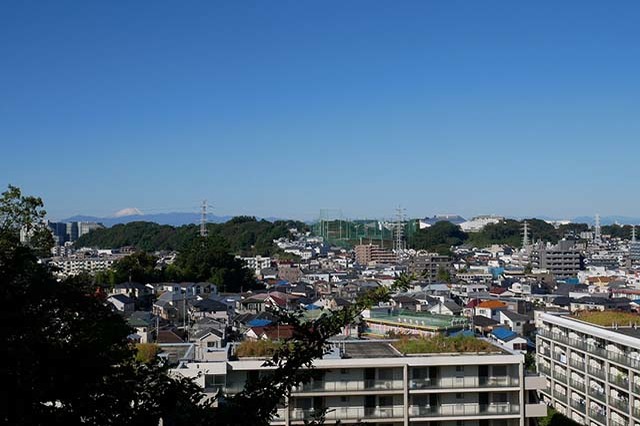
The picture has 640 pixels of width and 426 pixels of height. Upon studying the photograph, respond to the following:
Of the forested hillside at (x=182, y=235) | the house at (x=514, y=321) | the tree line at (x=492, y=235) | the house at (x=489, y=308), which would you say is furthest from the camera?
the tree line at (x=492, y=235)

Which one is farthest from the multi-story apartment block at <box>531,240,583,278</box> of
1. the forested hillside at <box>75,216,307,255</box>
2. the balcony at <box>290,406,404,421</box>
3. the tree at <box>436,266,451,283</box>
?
the balcony at <box>290,406,404,421</box>

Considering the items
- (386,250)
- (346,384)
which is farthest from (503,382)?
(386,250)

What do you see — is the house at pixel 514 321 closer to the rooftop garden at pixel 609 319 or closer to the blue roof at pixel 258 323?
the blue roof at pixel 258 323

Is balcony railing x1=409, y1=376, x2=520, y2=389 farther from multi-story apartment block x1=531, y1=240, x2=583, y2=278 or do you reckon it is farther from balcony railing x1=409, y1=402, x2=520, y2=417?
multi-story apartment block x1=531, y1=240, x2=583, y2=278

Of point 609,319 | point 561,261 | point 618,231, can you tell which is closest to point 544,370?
point 609,319

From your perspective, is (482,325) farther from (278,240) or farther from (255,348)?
(278,240)

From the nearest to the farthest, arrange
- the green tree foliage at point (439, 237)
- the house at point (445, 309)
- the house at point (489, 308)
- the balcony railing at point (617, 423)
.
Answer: the balcony railing at point (617, 423), the house at point (445, 309), the house at point (489, 308), the green tree foliage at point (439, 237)

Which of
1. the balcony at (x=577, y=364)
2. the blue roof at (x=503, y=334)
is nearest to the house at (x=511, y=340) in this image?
the blue roof at (x=503, y=334)
